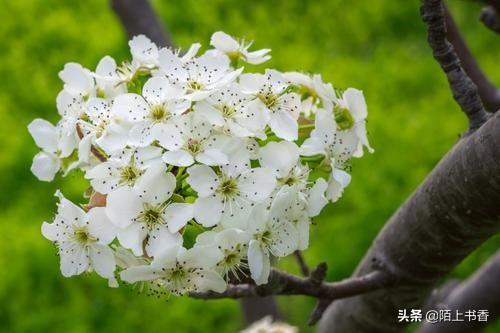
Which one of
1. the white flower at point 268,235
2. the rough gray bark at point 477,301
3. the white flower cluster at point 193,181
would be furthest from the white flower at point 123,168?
the rough gray bark at point 477,301

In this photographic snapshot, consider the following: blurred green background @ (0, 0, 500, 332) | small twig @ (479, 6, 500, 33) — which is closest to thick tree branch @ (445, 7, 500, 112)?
small twig @ (479, 6, 500, 33)

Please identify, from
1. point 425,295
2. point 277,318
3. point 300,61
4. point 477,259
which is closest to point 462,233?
point 425,295

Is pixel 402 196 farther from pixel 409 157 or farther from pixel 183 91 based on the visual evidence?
pixel 183 91

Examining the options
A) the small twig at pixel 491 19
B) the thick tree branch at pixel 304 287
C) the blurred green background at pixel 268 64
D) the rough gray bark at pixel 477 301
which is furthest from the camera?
the blurred green background at pixel 268 64

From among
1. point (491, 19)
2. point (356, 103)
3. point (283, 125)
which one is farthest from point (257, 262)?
point (491, 19)

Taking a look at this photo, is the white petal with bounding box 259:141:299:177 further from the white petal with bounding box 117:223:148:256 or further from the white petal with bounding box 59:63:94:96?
the white petal with bounding box 59:63:94:96

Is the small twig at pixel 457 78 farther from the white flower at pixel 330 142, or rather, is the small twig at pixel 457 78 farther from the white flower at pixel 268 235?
the white flower at pixel 268 235
